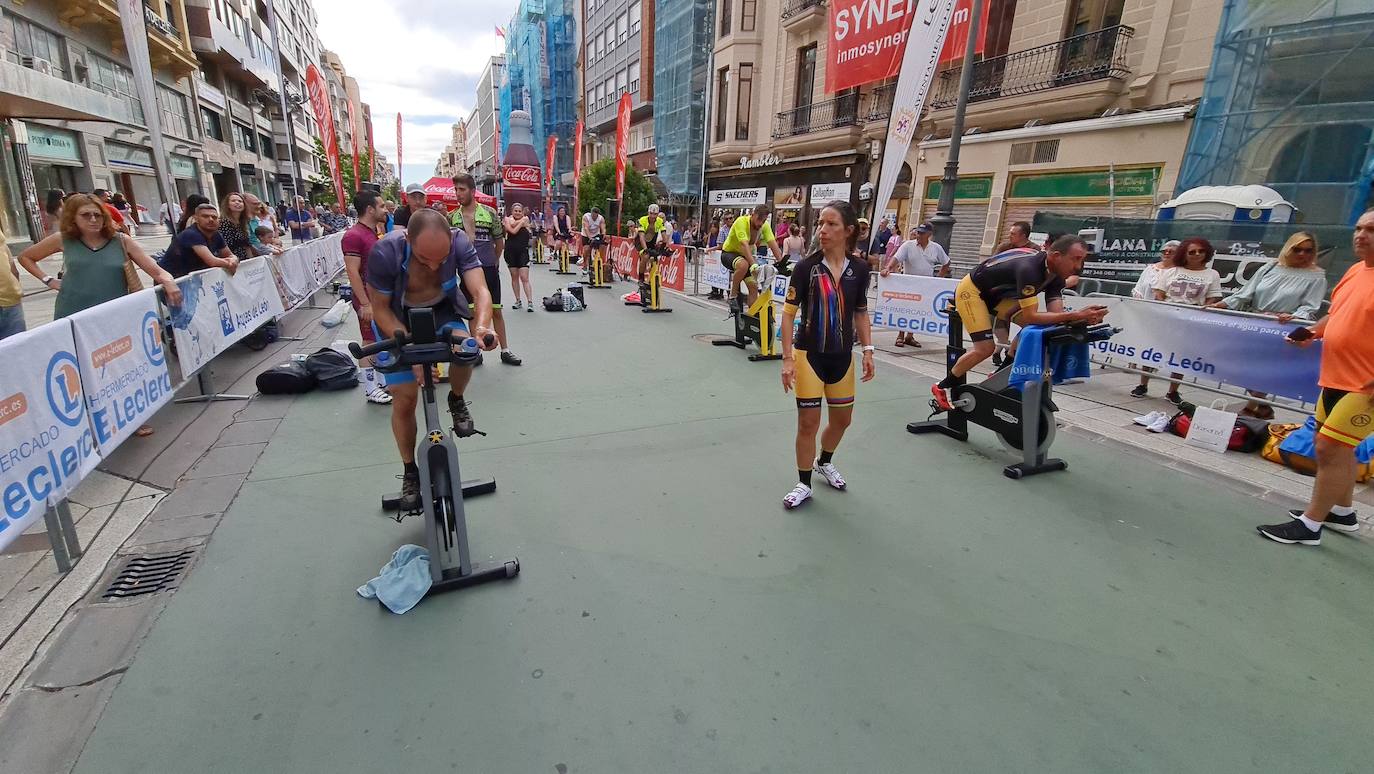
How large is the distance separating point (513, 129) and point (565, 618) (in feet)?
216

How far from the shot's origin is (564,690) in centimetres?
219

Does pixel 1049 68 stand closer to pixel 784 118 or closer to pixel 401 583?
pixel 784 118

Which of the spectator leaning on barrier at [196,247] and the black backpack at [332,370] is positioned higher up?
the spectator leaning on barrier at [196,247]

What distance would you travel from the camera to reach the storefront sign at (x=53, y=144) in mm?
16953

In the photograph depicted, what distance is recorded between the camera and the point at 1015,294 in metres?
4.41

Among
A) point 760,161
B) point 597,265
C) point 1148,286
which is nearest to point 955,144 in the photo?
point 1148,286

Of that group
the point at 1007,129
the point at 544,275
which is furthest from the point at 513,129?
A: the point at 1007,129

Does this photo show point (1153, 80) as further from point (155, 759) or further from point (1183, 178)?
point (155, 759)

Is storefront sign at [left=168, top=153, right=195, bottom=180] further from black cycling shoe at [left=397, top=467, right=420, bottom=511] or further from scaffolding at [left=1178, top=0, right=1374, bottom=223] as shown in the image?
scaffolding at [left=1178, top=0, right=1374, bottom=223]

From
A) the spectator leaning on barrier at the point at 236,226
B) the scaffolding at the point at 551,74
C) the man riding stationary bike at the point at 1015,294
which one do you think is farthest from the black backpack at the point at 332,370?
the scaffolding at the point at 551,74

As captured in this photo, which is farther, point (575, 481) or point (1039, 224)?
point (1039, 224)

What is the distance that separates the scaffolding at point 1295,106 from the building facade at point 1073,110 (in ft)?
2.02

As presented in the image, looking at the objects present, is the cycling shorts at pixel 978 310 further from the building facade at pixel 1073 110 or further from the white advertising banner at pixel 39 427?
the building facade at pixel 1073 110

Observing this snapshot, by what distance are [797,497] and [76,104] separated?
22343 millimetres
